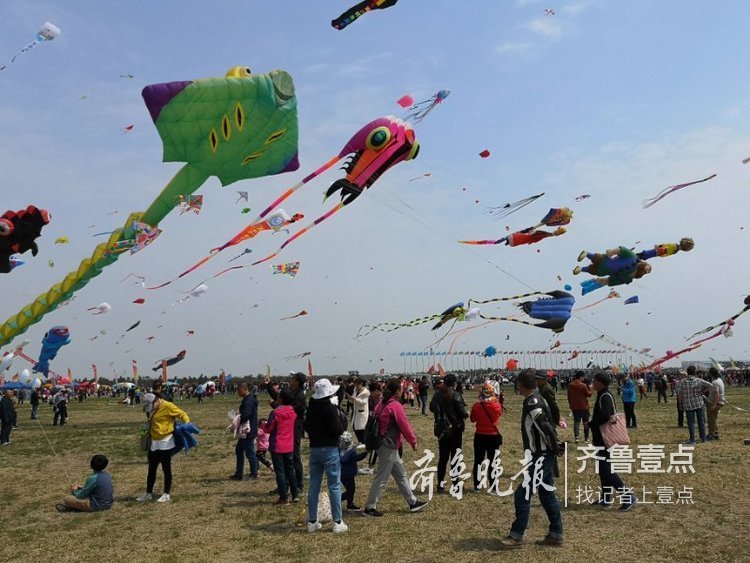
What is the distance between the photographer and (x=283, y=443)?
343 inches

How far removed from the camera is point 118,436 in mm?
19297

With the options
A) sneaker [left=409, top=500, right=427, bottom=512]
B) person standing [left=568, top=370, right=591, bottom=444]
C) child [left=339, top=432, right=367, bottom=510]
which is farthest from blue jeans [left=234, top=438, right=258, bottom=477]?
person standing [left=568, top=370, right=591, bottom=444]

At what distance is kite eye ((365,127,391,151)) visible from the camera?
14.2m

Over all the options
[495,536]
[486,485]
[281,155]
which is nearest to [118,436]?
[281,155]

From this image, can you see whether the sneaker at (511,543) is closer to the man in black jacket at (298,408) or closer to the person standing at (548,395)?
the person standing at (548,395)

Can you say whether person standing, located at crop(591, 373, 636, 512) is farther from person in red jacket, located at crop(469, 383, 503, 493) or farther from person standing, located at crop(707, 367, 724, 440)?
person standing, located at crop(707, 367, 724, 440)

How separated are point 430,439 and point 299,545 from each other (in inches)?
371

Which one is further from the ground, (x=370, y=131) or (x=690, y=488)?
(x=370, y=131)

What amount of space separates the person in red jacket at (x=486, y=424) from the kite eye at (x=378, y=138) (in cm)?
716

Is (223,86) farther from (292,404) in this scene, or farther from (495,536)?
(495,536)

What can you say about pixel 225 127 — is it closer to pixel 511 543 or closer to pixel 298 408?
pixel 298 408

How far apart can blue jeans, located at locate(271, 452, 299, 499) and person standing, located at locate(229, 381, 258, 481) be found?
5.88 feet

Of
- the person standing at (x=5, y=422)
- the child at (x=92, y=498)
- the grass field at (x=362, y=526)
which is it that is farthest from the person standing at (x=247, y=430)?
the person standing at (x=5, y=422)

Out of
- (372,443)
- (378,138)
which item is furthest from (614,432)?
(378,138)
